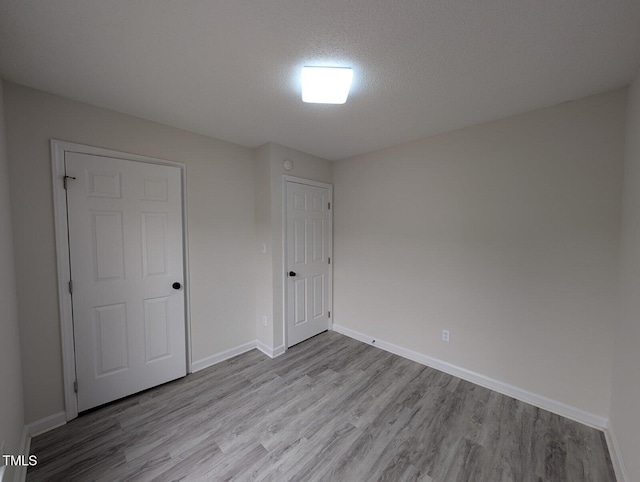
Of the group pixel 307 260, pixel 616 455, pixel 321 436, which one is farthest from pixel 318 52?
pixel 616 455

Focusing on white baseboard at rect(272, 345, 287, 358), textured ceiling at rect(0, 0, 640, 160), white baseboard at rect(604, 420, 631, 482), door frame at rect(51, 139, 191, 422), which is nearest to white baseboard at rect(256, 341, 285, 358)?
white baseboard at rect(272, 345, 287, 358)

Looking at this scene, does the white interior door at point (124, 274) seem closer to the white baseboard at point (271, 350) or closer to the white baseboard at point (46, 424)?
the white baseboard at point (46, 424)

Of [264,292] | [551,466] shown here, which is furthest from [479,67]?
[264,292]

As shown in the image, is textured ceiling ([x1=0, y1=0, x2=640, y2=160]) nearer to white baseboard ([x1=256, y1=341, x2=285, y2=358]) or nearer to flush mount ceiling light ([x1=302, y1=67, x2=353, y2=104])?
flush mount ceiling light ([x1=302, y1=67, x2=353, y2=104])

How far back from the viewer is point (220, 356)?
104 inches

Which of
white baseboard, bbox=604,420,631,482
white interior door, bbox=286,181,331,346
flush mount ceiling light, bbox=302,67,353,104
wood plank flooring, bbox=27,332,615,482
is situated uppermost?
flush mount ceiling light, bbox=302,67,353,104

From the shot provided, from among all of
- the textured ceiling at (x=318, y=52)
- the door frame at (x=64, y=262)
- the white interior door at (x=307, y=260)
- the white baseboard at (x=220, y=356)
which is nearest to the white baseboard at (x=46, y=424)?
the door frame at (x=64, y=262)

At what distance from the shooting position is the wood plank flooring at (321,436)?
4.73 ft

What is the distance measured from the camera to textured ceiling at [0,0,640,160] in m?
1.07

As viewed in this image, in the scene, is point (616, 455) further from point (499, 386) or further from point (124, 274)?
point (124, 274)

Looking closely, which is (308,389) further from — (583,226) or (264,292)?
(583,226)

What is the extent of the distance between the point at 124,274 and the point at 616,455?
144 inches

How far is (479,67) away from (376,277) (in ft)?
7.07

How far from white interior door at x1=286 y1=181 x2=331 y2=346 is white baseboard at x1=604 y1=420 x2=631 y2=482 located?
2573 millimetres
